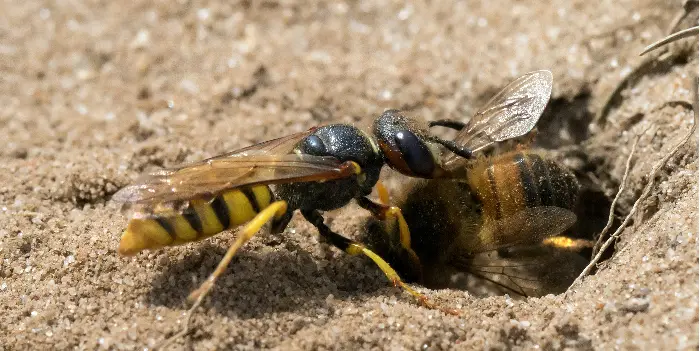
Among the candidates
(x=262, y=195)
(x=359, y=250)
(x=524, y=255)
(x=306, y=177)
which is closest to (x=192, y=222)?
(x=262, y=195)

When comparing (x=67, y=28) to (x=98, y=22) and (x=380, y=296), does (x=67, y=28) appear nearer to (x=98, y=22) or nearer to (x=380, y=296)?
(x=98, y=22)

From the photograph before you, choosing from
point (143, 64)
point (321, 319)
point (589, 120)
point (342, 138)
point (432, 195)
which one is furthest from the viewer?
point (143, 64)

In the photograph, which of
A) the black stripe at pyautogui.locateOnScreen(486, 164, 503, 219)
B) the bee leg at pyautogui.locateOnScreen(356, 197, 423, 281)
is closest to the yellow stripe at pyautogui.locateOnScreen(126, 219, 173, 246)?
the bee leg at pyautogui.locateOnScreen(356, 197, 423, 281)

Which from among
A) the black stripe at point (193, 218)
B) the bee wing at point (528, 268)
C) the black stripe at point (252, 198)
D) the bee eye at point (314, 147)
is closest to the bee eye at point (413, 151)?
the bee eye at point (314, 147)

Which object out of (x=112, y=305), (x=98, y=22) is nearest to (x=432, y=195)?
(x=112, y=305)

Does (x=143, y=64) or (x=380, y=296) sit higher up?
(x=143, y=64)

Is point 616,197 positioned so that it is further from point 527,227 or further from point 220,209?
point 220,209

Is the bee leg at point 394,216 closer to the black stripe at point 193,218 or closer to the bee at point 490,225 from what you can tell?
the bee at point 490,225
